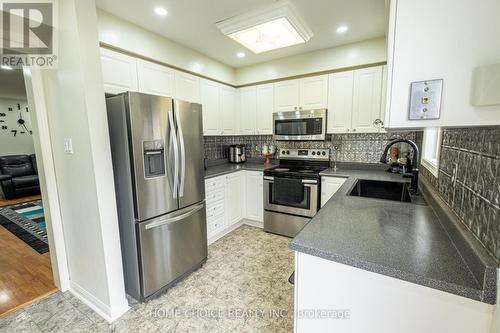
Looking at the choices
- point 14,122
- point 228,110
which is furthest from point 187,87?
point 14,122

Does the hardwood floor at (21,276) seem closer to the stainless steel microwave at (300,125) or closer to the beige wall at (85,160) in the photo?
the beige wall at (85,160)

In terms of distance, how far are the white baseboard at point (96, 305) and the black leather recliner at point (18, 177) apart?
179 inches

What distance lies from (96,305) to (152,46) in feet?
8.23

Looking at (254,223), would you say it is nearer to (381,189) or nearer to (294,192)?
(294,192)

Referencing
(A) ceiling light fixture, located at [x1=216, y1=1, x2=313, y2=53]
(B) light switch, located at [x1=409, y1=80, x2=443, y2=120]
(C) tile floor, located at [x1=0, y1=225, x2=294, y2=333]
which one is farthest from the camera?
(A) ceiling light fixture, located at [x1=216, y1=1, x2=313, y2=53]

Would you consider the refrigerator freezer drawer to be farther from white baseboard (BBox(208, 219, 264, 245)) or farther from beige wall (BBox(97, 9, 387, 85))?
beige wall (BBox(97, 9, 387, 85))

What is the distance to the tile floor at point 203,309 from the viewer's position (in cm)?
161

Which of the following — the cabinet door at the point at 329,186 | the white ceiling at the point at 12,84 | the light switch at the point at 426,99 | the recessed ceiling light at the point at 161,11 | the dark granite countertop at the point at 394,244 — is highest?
the white ceiling at the point at 12,84

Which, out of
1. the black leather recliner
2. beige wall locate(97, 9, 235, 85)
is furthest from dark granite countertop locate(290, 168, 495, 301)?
the black leather recliner

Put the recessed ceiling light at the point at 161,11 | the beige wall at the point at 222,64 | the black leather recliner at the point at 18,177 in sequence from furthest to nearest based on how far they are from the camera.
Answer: the black leather recliner at the point at 18,177, the beige wall at the point at 222,64, the recessed ceiling light at the point at 161,11

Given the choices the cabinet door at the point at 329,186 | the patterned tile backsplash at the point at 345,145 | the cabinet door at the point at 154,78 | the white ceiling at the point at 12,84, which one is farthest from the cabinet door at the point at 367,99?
the white ceiling at the point at 12,84

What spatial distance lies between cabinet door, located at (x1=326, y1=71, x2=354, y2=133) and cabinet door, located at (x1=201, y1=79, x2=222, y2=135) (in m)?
1.59

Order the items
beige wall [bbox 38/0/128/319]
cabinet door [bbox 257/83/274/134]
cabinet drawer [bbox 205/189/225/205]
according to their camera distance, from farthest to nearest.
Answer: cabinet door [bbox 257/83/274/134]
cabinet drawer [bbox 205/189/225/205]
beige wall [bbox 38/0/128/319]

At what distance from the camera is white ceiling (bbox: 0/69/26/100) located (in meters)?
4.03
